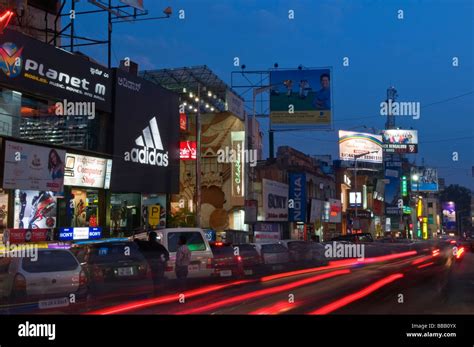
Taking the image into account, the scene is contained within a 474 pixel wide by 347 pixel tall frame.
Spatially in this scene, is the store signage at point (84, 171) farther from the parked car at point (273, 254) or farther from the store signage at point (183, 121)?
the parked car at point (273, 254)

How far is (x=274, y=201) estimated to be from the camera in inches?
1725

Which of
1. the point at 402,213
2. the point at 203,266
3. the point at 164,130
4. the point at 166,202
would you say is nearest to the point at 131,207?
the point at 166,202

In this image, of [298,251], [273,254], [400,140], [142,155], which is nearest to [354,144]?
[400,140]

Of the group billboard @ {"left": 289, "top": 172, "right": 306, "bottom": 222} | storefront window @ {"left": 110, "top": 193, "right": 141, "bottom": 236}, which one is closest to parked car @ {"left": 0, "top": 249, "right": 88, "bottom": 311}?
storefront window @ {"left": 110, "top": 193, "right": 141, "bottom": 236}

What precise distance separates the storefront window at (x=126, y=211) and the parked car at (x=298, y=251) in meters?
9.71

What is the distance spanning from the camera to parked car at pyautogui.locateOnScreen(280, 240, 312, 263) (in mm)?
24739

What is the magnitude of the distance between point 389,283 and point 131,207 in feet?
61.3

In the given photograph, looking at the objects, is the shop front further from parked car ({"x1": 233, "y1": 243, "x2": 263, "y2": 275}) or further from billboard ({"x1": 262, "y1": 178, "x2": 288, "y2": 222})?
billboard ({"x1": 262, "y1": 178, "x2": 288, "y2": 222})

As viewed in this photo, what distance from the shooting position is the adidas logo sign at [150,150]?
30.2 meters

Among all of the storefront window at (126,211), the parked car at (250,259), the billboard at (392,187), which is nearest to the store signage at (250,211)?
the storefront window at (126,211)

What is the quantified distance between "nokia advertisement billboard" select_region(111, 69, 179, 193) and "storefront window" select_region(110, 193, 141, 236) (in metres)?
1.04

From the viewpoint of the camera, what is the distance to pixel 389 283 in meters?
15.7

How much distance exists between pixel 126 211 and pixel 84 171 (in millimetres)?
5278
